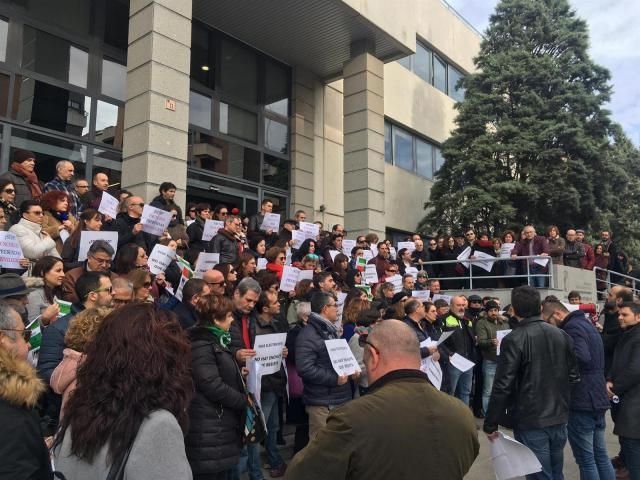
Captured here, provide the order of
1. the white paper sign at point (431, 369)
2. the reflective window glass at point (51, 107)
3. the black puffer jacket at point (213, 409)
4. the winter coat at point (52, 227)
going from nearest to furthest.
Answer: the black puffer jacket at point (213, 409) → the winter coat at point (52, 227) → the white paper sign at point (431, 369) → the reflective window glass at point (51, 107)

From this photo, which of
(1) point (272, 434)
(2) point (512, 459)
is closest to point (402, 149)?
(1) point (272, 434)

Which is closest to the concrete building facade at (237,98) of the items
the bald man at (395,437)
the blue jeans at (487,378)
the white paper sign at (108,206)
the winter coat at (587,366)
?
the white paper sign at (108,206)

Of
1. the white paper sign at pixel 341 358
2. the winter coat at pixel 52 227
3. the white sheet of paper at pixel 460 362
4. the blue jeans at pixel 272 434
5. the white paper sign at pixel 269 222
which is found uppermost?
the white paper sign at pixel 269 222

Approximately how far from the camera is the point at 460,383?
8.41 m

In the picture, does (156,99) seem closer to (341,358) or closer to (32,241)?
(32,241)

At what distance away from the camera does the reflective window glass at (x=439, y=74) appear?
22.8 metres

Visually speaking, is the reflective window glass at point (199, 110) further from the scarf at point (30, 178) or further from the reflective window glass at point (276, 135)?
A: the scarf at point (30, 178)

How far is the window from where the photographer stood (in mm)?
20469

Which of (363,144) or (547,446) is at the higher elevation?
(363,144)

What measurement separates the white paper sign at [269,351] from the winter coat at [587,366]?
2635 mm

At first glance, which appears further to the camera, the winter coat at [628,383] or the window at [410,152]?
the window at [410,152]

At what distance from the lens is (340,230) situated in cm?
1144

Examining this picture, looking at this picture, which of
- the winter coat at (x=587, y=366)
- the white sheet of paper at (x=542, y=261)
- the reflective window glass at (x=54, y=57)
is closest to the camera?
the winter coat at (x=587, y=366)

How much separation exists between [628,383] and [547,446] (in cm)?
105
